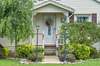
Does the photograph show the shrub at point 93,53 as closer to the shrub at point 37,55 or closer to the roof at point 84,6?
the roof at point 84,6

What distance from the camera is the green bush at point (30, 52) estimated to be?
27.0 metres

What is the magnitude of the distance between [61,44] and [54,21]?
2.93 meters

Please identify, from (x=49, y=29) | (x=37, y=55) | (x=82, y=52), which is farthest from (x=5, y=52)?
(x=82, y=52)

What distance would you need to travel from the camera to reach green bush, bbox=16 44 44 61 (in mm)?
27016

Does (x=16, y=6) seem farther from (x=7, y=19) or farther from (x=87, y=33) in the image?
(x=87, y=33)

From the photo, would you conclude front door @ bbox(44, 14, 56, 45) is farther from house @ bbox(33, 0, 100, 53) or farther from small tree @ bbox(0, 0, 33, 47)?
small tree @ bbox(0, 0, 33, 47)

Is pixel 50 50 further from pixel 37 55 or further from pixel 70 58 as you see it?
pixel 70 58

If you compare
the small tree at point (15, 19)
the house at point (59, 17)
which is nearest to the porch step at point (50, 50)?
the house at point (59, 17)

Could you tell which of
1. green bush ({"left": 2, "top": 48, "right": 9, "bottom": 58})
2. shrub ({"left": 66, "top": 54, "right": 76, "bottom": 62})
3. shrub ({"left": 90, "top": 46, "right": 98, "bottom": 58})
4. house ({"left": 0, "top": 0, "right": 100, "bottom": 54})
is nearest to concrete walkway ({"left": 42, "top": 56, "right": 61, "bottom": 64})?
shrub ({"left": 66, "top": 54, "right": 76, "bottom": 62})

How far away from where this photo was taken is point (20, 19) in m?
27.9

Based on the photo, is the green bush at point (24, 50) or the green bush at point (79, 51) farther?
the green bush at point (24, 50)

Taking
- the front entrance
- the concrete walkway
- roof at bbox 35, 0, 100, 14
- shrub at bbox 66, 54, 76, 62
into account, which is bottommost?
the concrete walkway

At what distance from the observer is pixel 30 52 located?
93.0ft

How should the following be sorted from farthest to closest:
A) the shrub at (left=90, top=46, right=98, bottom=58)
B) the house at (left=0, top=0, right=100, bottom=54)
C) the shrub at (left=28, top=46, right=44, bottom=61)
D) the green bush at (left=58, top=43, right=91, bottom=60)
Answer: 1. the house at (left=0, top=0, right=100, bottom=54)
2. the shrub at (left=90, top=46, right=98, bottom=58)
3. the green bush at (left=58, top=43, right=91, bottom=60)
4. the shrub at (left=28, top=46, right=44, bottom=61)
